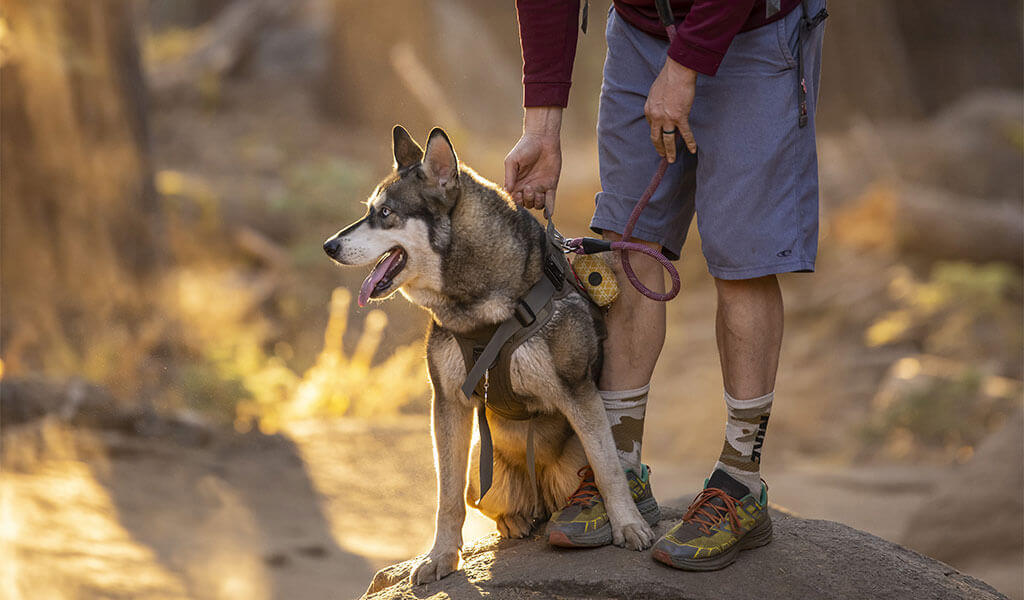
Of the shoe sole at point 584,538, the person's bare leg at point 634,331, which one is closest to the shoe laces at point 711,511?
the shoe sole at point 584,538

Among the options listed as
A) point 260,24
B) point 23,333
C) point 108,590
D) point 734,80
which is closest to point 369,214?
point 734,80

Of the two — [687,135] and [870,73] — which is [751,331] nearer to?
[687,135]

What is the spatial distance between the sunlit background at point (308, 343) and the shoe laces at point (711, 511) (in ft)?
6.79

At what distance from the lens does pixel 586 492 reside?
2.89m

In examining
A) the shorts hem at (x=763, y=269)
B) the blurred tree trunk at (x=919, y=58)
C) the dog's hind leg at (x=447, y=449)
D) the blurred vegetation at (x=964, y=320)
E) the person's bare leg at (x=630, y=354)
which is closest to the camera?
the shorts hem at (x=763, y=269)

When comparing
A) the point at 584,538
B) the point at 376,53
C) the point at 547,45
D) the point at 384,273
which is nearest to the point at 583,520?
the point at 584,538

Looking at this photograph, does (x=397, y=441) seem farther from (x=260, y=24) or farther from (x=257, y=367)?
(x=260, y=24)

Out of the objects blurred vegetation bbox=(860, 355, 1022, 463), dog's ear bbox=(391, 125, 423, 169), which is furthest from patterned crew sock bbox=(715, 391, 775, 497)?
blurred vegetation bbox=(860, 355, 1022, 463)

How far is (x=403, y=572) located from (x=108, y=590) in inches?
71.5

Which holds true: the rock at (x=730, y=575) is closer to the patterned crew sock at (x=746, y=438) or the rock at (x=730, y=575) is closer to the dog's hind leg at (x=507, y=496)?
the dog's hind leg at (x=507, y=496)

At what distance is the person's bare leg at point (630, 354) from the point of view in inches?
116

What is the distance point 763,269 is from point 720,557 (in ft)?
2.75

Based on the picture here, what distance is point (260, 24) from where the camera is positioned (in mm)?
16641

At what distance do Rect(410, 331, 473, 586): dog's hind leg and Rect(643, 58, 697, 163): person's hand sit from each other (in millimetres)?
872
